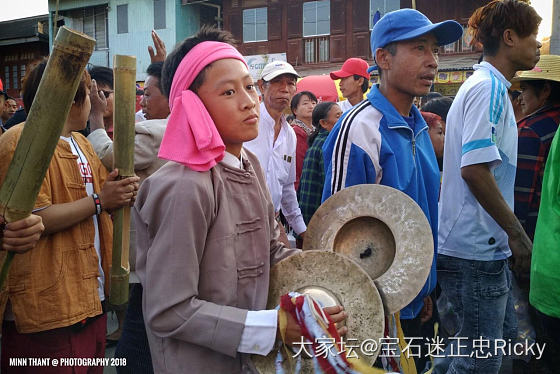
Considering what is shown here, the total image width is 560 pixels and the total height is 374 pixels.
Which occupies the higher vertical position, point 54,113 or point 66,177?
point 54,113

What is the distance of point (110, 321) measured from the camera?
18.0 ft

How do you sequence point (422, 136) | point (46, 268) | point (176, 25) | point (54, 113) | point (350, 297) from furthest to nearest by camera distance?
1. point (176, 25)
2. point (422, 136)
3. point (46, 268)
4. point (350, 297)
5. point (54, 113)

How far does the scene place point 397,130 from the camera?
2.53 metres

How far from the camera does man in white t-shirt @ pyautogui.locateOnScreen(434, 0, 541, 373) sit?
269 cm

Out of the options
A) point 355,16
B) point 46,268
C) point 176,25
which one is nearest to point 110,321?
point 46,268

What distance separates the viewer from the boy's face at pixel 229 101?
170cm

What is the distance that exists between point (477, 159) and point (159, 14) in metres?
25.4

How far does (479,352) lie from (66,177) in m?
2.39

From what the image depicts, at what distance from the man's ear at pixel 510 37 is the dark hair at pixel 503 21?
0.6 inches

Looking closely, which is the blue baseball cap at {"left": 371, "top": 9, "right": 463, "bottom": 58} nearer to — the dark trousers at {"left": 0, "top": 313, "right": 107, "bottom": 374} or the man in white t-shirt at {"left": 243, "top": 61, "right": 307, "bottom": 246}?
Result: the man in white t-shirt at {"left": 243, "top": 61, "right": 307, "bottom": 246}

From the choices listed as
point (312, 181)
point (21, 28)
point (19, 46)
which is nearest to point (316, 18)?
point (19, 46)

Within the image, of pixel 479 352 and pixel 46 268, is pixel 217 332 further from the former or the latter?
pixel 479 352

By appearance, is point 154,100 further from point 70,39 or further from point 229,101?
point 70,39

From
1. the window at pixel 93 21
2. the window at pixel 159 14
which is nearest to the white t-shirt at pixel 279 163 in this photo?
the window at pixel 159 14
